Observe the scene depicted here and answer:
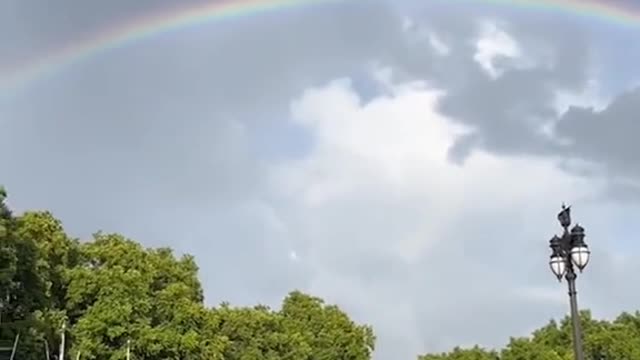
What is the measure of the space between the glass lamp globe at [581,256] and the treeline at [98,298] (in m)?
29.7

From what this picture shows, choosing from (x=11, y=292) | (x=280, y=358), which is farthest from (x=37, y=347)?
(x=280, y=358)

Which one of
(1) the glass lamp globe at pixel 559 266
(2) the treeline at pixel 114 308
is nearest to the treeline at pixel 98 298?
(2) the treeline at pixel 114 308

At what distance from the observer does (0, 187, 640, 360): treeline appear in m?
46.4

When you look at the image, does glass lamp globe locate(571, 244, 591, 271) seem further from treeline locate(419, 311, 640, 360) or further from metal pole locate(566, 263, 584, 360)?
treeline locate(419, 311, 640, 360)

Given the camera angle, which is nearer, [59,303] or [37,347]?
[37,347]

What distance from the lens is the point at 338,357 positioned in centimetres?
8188

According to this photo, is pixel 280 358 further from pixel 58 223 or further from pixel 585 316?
pixel 585 316

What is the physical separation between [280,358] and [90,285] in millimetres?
22061

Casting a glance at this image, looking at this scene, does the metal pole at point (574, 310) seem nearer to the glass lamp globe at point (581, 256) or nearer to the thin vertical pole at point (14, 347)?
the glass lamp globe at point (581, 256)

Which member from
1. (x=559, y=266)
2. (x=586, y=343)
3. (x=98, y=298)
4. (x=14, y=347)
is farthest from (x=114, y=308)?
(x=586, y=343)

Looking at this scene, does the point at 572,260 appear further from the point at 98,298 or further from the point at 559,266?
the point at 98,298

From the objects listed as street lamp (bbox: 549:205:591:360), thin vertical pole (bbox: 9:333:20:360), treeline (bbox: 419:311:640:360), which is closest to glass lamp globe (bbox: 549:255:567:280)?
street lamp (bbox: 549:205:591:360)

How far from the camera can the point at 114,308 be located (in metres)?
54.3

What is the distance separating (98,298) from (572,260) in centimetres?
3970
